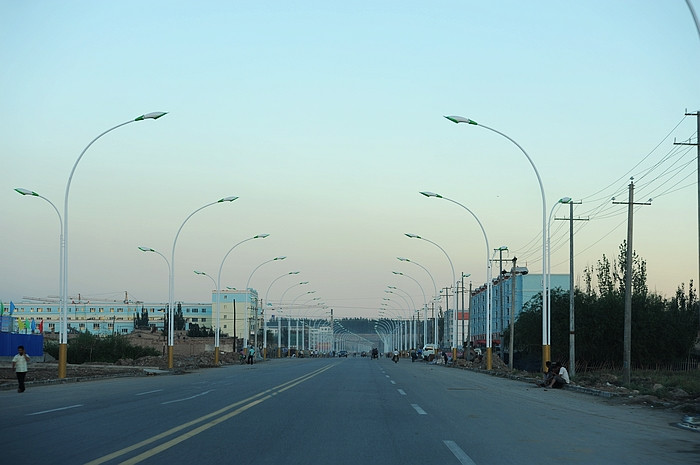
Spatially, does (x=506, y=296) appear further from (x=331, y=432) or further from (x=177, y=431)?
(x=177, y=431)

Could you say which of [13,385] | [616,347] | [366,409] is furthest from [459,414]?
[616,347]

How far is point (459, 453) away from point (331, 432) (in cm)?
321

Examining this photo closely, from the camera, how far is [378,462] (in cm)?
1033

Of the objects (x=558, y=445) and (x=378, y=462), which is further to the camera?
(x=558, y=445)

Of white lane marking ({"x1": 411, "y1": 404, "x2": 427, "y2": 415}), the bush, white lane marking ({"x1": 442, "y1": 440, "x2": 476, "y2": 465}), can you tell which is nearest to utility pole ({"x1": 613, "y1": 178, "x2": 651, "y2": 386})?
white lane marking ({"x1": 411, "y1": 404, "x2": 427, "y2": 415})

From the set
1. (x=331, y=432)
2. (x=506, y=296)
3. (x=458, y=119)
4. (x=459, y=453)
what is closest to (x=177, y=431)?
(x=331, y=432)

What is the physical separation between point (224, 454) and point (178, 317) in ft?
569

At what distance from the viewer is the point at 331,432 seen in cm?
1384

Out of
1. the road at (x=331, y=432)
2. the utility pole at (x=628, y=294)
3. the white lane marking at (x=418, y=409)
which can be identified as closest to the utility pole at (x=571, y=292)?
the utility pole at (x=628, y=294)

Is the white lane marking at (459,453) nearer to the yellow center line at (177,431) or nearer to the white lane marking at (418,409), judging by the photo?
the yellow center line at (177,431)

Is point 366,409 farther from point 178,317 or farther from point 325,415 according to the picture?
point 178,317

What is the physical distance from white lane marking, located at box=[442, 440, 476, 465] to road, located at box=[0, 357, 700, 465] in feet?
0.05

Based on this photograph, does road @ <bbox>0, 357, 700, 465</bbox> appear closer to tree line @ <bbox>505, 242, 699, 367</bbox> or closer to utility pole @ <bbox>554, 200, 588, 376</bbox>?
utility pole @ <bbox>554, 200, 588, 376</bbox>

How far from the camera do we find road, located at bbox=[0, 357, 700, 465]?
35.6 feet
